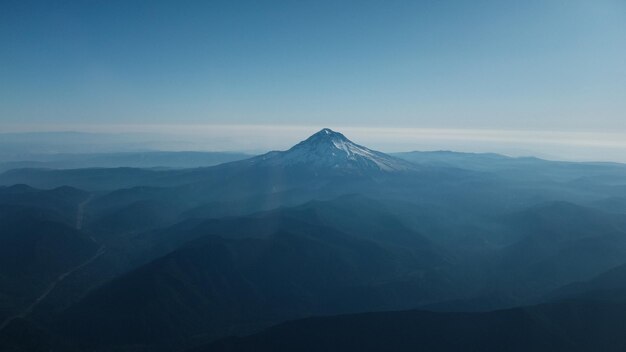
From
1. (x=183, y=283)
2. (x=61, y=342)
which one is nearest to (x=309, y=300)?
(x=183, y=283)

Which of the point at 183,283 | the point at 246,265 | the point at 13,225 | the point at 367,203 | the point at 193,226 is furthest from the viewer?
the point at 367,203

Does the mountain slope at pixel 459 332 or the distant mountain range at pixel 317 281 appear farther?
the distant mountain range at pixel 317 281

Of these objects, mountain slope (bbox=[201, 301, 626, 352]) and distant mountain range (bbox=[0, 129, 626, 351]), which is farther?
distant mountain range (bbox=[0, 129, 626, 351])

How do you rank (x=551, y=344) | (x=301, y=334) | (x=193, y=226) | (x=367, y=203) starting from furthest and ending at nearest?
(x=367, y=203) < (x=193, y=226) < (x=301, y=334) < (x=551, y=344)

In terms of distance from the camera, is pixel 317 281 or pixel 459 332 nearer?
pixel 459 332

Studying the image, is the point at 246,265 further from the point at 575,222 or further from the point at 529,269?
the point at 575,222

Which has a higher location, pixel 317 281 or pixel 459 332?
pixel 459 332

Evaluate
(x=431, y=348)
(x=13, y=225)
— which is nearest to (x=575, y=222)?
(x=431, y=348)

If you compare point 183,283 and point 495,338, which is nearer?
point 495,338

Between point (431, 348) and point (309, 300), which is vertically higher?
point (431, 348)
